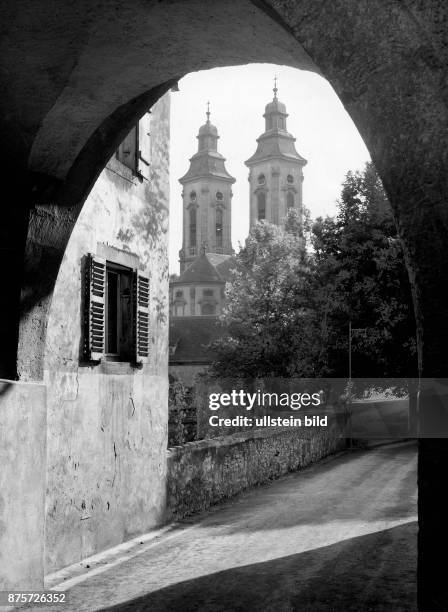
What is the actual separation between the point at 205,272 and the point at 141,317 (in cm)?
6791

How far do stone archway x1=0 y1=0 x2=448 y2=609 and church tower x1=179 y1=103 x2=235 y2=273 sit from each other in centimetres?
7803

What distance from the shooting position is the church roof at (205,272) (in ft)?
251

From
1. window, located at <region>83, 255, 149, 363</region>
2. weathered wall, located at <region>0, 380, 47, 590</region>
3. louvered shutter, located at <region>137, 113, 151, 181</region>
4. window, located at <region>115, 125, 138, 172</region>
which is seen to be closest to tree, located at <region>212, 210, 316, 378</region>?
louvered shutter, located at <region>137, 113, 151, 181</region>

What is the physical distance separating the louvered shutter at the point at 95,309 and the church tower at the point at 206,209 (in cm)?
7569

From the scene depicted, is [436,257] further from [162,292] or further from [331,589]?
[162,292]

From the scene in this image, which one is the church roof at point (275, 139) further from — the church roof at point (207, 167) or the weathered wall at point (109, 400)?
the weathered wall at point (109, 400)

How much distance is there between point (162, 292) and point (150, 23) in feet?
19.3

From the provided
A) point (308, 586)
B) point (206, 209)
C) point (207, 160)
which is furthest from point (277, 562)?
point (207, 160)

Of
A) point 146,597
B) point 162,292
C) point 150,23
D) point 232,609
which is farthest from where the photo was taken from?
point 162,292

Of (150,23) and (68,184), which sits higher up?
(150,23)

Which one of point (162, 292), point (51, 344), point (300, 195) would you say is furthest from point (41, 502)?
point (300, 195)

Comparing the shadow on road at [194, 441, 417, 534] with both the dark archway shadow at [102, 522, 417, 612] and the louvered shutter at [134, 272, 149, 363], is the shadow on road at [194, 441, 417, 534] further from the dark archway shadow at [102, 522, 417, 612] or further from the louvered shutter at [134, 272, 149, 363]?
the louvered shutter at [134, 272, 149, 363]

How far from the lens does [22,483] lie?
5.86 metres

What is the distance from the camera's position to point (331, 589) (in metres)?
6.50
